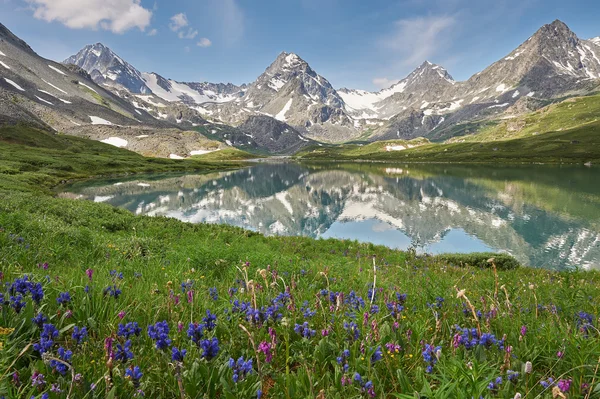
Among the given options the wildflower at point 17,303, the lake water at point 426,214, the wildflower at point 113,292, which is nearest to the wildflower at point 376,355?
the wildflower at point 113,292

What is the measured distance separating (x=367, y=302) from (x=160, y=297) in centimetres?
305

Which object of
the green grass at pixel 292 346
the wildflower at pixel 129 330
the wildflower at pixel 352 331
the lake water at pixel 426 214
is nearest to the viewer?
the green grass at pixel 292 346

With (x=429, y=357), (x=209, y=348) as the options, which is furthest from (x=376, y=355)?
(x=209, y=348)

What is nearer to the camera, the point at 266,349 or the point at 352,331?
the point at 266,349

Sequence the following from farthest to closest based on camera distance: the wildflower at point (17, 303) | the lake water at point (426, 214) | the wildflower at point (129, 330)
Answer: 1. the lake water at point (426, 214)
2. the wildflower at point (17, 303)
3. the wildflower at point (129, 330)

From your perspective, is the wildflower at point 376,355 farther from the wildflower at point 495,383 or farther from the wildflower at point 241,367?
the wildflower at point 241,367

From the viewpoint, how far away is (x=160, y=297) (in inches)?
Answer: 180

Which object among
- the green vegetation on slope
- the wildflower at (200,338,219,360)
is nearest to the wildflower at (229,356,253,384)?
the wildflower at (200,338,219,360)

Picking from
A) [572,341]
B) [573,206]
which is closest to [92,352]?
[572,341]

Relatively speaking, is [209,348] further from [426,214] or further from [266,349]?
[426,214]

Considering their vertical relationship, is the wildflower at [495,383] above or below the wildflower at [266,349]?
below

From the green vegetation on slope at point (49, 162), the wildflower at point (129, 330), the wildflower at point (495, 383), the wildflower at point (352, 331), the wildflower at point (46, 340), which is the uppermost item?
the green vegetation on slope at point (49, 162)

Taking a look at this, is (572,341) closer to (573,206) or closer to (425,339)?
(425,339)

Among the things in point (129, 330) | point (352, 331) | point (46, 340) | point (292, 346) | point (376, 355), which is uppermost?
point (46, 340)
